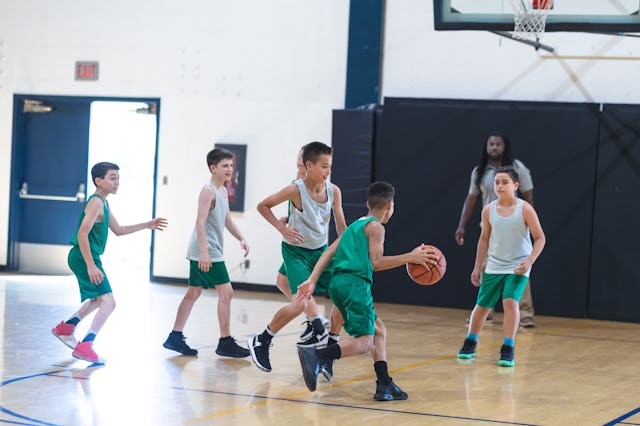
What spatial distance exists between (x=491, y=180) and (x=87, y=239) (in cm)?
444

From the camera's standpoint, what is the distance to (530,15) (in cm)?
844

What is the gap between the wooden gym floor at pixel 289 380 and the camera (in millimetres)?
4977

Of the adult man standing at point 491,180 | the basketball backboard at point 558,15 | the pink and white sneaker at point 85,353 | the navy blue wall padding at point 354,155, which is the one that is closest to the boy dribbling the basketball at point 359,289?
the pink and white sneaker at point 85,353

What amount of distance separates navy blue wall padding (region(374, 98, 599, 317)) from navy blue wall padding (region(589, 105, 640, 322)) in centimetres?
11

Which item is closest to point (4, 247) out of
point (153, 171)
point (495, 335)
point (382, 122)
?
point (153, 171)

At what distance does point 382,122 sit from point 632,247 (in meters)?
3.14

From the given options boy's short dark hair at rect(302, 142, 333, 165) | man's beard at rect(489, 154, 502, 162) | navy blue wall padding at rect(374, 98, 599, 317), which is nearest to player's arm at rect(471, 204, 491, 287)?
boy's short dark hair at rect(302, 142, 333, 165)

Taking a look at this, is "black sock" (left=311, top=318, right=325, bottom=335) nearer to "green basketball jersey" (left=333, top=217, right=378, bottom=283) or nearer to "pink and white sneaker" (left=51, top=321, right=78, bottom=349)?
"green basketball jersey" (left=333, top=217, right=378, bottom=283)

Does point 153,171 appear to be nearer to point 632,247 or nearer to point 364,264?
point 632,247

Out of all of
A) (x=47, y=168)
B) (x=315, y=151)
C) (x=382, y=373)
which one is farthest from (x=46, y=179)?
(x=382, y=373)

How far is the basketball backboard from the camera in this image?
805 cm

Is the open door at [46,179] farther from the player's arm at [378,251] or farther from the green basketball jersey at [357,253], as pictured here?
the player's arm at [378,251]

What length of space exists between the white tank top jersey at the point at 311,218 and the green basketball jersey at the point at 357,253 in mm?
993

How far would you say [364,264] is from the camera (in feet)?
18.1
